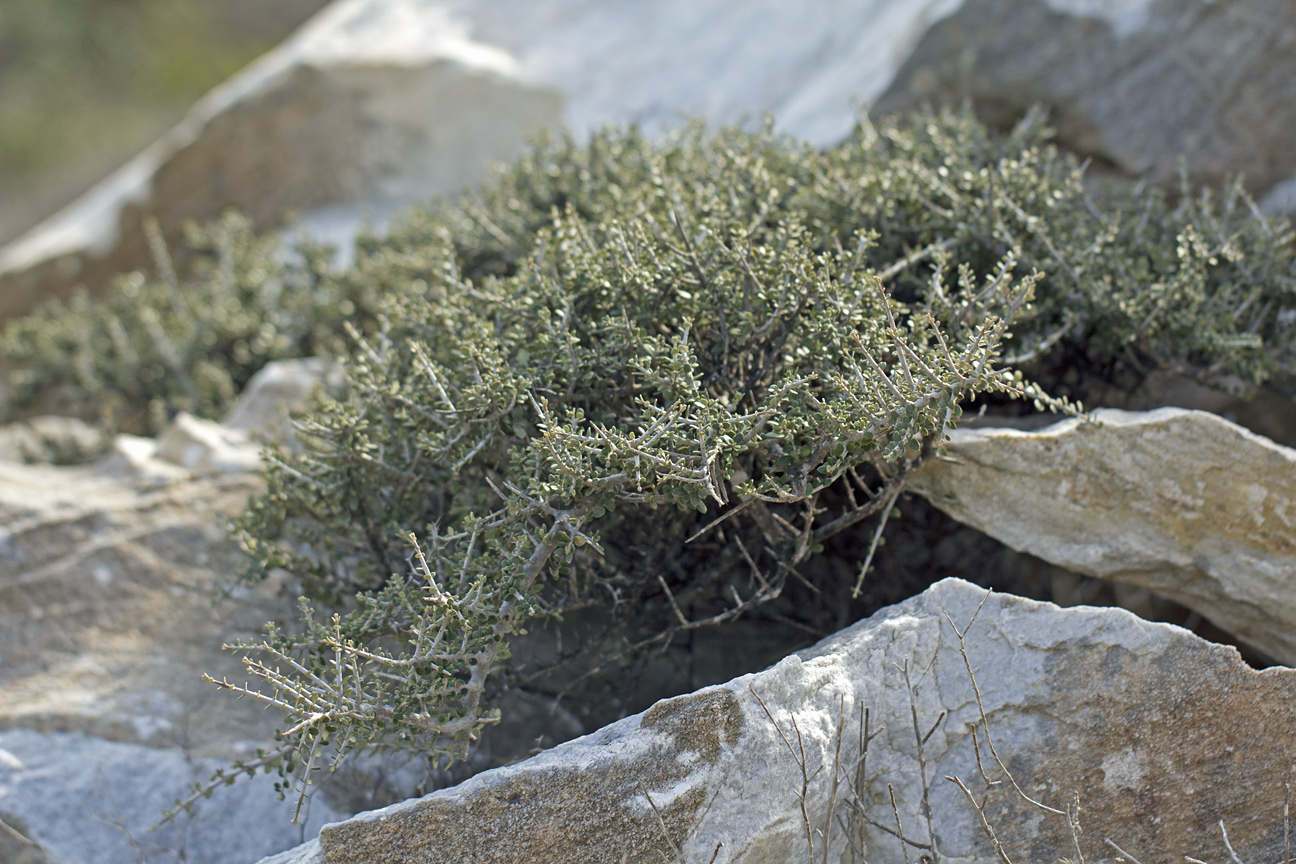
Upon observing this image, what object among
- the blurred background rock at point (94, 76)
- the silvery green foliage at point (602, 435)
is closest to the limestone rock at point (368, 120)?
the silvery green foliage at point (602, 435)

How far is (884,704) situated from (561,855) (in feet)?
2.52

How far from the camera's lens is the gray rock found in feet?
8.41

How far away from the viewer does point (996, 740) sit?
2.17m

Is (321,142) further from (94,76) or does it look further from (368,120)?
(94,76)

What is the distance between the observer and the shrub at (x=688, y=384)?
211 centimetres

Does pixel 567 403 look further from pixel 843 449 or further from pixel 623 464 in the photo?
pixel 843 449

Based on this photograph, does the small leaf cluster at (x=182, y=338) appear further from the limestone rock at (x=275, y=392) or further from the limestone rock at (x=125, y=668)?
the limestone rock at (x=125, y=668)

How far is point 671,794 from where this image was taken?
200 centimetres

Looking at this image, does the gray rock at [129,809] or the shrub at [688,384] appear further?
the gray rock at [129,809]

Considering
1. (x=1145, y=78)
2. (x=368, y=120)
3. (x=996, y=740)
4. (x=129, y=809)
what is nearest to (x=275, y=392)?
(x=129, y=809)

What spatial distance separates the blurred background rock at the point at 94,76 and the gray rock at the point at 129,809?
13.3 meters

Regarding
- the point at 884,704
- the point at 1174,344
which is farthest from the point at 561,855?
the point at 1174,344

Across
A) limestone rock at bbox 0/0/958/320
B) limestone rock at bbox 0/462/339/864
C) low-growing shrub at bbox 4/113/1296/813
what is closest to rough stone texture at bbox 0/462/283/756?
limestone rock at bbox 0/462/339/864

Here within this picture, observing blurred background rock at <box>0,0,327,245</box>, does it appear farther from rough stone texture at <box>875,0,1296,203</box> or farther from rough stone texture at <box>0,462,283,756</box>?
rough stone texture at <box>875,0,1296,203</box>
